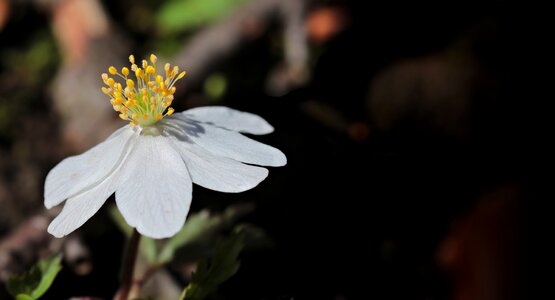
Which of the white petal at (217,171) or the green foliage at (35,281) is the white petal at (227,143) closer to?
the white petal at (217,171)

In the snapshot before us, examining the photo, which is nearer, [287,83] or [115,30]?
[287,83]

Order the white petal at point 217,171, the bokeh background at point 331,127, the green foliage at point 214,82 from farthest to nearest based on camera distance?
the green foliage at point 214,82 → the bokeh background at point 331,127 → the white petal at point 217,171

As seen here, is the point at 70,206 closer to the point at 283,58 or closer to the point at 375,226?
the point at 375,226

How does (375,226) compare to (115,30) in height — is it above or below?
below

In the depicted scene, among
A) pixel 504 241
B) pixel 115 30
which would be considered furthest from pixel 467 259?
pixel 115 30

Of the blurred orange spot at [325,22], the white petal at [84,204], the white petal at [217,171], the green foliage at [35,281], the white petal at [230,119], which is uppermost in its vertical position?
the blurred orange spot at [325,22]

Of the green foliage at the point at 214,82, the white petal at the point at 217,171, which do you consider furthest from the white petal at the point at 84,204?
the green foliage at the point at 214,82

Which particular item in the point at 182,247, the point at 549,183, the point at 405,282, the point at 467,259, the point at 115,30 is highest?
the point at 115,30
